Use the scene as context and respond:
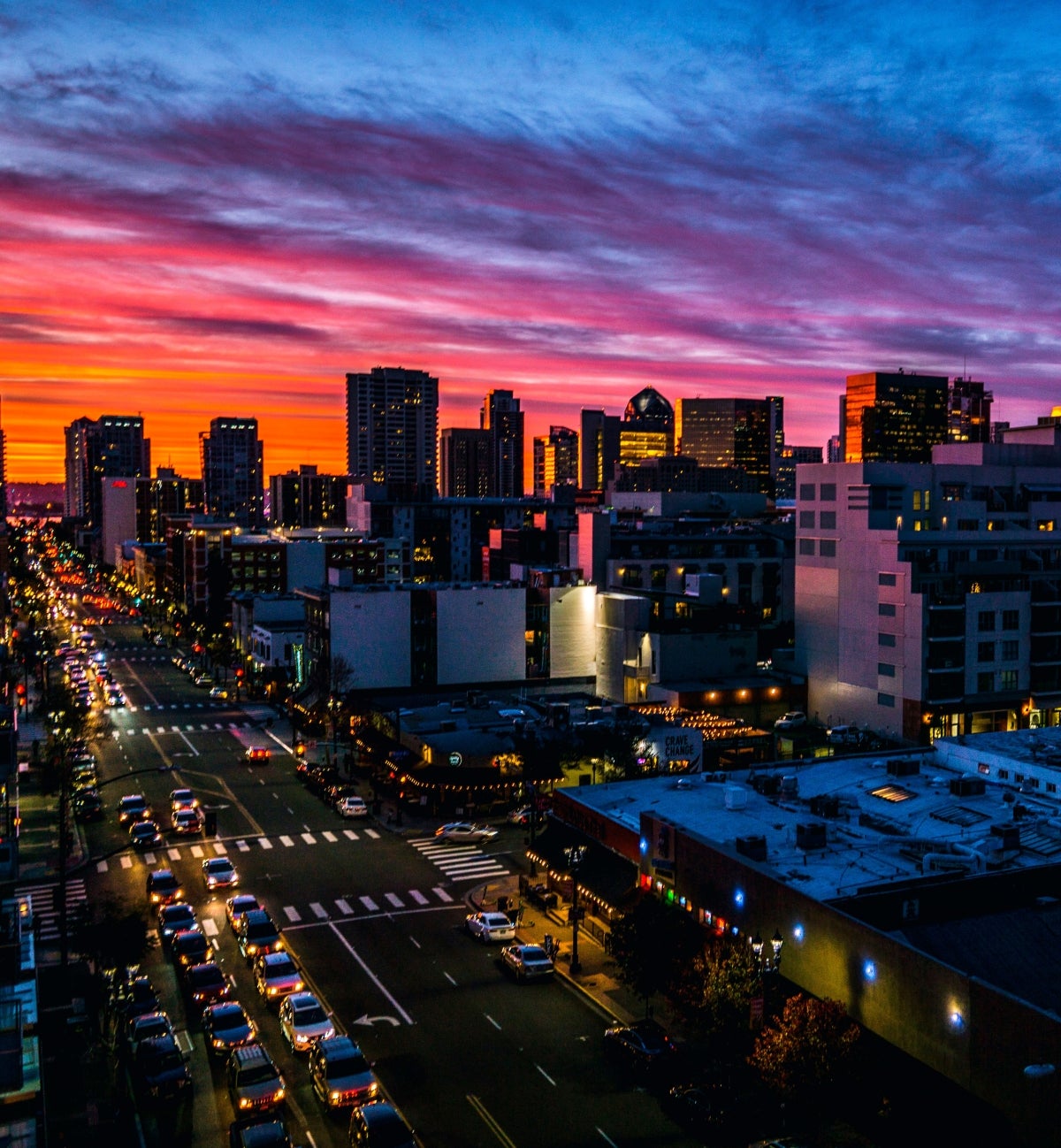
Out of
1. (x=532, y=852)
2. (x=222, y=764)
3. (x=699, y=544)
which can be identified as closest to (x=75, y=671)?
(x=222, y=764)

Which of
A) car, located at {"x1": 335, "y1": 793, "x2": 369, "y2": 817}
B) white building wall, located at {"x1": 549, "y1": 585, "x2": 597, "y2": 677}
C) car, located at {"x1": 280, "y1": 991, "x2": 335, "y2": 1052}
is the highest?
white building wall, located at {"x1": 549, "y1": 585, "x2": 597, "y2": 677}

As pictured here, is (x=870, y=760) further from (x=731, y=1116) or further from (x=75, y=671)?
(x=75, y=671)

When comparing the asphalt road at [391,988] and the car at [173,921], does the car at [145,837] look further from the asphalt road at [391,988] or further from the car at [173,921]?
the car at [173,921]

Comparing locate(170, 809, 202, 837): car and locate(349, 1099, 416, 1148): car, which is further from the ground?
locate(349, 1099, 416, 1148): car

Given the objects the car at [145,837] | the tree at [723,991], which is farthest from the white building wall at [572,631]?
the tree at [723,991]

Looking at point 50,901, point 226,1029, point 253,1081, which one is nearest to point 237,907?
point 50,901

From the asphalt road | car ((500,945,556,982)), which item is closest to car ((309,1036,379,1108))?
the asphalt road

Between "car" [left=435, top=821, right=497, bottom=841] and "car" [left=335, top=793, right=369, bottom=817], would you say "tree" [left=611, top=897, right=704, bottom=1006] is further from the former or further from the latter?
"car" [left=335, top=793, right=369, bottom=817]

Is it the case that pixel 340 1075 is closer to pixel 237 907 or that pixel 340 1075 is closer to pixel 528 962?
pixel 528 962
